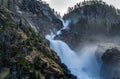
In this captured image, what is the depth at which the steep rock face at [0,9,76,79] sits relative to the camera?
149250 millimetres

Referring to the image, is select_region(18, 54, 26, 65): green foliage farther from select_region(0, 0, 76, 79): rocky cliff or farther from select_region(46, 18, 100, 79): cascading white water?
select_region(46, 18, 100, 79): cascading white water

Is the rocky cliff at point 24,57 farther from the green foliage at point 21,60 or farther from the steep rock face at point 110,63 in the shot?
the steep rock face at point 110,63

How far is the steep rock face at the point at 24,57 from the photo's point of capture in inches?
5876

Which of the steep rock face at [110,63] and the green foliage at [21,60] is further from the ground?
the steep rock face at [110,63]

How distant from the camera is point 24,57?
157250 mm

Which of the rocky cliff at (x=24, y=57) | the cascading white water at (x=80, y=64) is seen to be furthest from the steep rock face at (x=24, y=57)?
the cascading white water at (x=80, y=64)

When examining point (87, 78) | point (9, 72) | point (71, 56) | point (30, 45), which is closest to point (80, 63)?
point (71, 56)

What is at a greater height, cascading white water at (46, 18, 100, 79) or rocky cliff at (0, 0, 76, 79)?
cascading white water at (46, 18, 100, 79)

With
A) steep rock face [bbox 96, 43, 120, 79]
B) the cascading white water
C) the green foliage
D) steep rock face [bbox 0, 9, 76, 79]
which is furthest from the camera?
the cascading white water

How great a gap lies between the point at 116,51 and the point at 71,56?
33119mm

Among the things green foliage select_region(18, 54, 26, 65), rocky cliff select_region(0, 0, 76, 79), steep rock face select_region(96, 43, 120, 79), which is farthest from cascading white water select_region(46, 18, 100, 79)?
green foliage select_region(18, 54, 26, 65)

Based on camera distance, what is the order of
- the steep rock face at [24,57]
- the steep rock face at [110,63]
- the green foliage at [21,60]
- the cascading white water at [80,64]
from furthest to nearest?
1. the cascading white water at [80,64]
2. the steep rock face at [110,63]
3. the green foliage at [21,60]
4. the steep rock face at [24,57]

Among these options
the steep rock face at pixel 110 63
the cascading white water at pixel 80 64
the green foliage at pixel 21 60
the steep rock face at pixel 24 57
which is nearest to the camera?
the steep rock face at pixel 24 57

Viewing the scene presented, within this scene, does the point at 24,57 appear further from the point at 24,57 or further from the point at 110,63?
the point at 110,63
